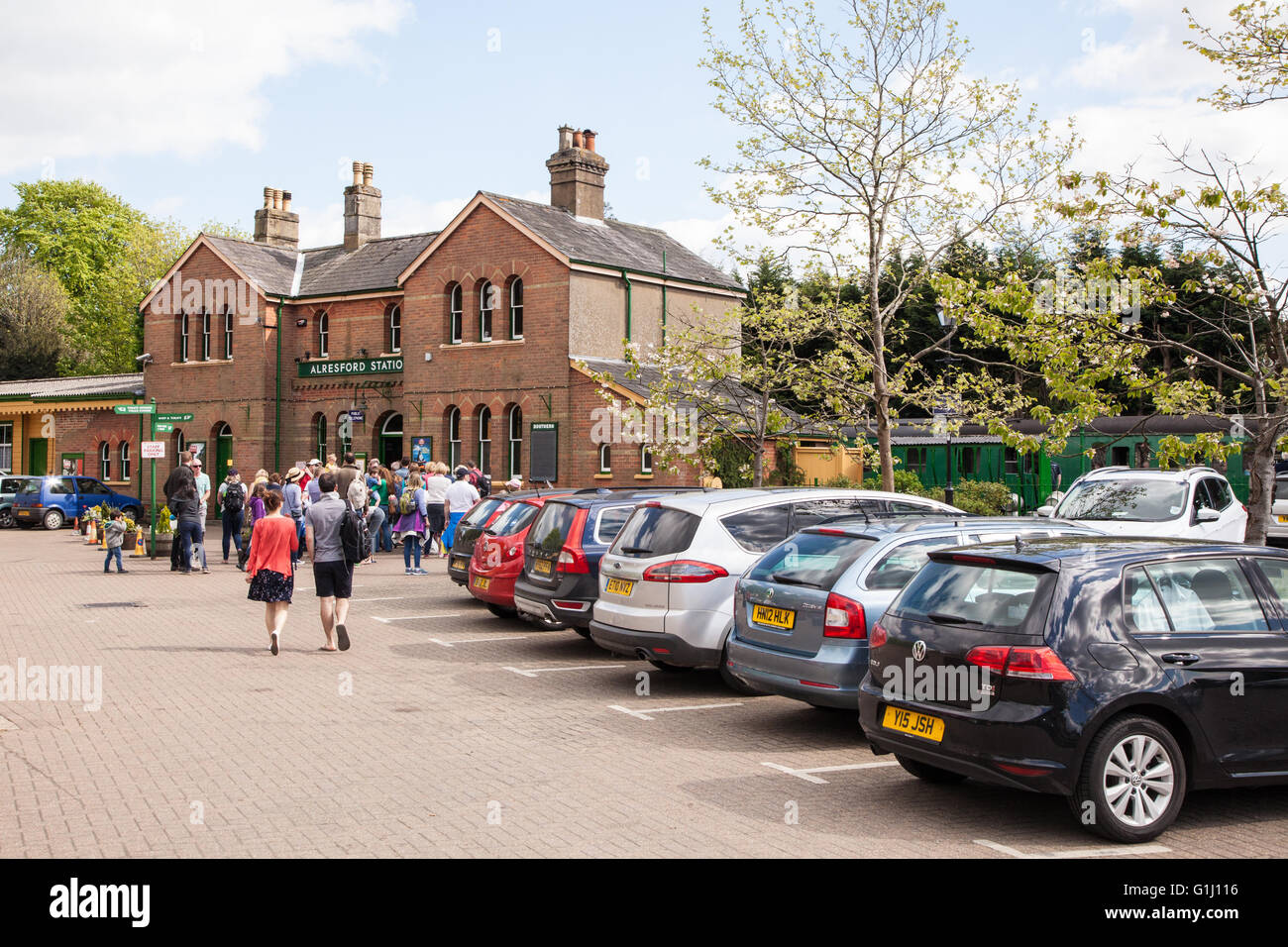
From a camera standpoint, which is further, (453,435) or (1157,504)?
(453,435)

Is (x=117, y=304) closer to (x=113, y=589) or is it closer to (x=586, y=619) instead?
(x=113, y=589)

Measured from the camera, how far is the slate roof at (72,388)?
41.8 metres

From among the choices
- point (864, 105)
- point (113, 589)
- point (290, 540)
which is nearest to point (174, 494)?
point (113, 589)

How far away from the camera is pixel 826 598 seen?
827 cm

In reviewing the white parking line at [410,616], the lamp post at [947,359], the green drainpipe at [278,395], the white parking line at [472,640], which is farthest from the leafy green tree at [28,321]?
the white parking line at [472,640]

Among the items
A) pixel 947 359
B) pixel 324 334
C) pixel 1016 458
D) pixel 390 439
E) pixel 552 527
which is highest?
pixel 324 334

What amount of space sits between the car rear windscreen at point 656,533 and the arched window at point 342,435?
2518cm

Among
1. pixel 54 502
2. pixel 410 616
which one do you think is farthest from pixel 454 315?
pixel 410 616

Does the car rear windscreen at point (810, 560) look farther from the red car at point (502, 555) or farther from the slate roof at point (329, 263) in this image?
the slate roof at point (329, 263)

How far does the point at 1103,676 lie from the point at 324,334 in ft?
107

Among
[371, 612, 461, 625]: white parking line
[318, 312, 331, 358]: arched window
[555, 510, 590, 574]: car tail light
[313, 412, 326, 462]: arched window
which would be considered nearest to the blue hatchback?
[313, 412, 326, 462]: arched window

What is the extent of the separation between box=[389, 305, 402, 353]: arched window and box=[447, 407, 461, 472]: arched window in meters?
3.46

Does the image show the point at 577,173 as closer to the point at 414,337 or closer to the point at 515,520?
the point at 414,337
